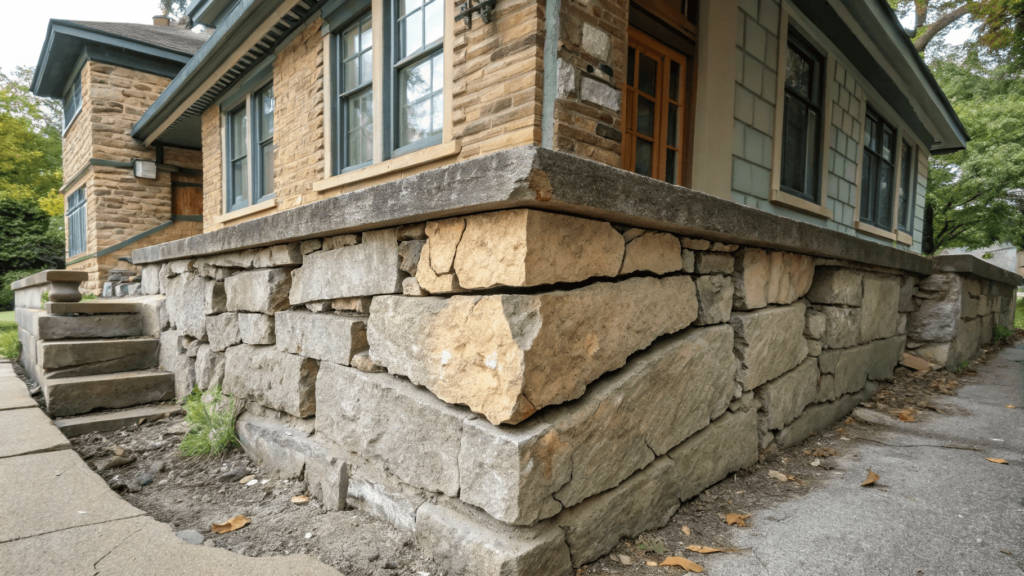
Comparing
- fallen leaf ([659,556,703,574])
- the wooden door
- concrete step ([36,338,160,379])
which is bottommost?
fallen leaf ([659,556,703,574])

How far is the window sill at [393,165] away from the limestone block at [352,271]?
56.1 inches

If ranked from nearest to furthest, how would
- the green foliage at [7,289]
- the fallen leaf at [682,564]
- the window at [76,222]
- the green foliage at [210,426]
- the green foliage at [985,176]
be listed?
the fallen leaf at [682,564] < the green foliage at [210,426] < the window at [76,222] < the green foliage at [985,176] < the green foliage at [7,289]

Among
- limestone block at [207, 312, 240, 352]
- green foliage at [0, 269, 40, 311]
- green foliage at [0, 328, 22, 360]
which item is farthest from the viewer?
green foliage at [0, 269, 40, 311]

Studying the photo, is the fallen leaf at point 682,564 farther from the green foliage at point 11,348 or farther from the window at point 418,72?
the green foliage at point 11,348

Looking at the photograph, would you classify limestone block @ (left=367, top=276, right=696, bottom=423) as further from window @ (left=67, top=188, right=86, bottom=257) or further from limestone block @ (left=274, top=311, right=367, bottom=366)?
window @ (left=67, top=188, right=86, bottom=257)

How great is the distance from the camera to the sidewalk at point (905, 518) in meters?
1.73

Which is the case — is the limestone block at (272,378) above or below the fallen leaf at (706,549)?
above

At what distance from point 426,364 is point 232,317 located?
6.48ft

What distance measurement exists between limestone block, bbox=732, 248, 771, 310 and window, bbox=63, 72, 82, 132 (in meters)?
11.8

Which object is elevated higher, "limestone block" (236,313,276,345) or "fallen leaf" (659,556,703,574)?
"limestone block" (236,313,276,345)

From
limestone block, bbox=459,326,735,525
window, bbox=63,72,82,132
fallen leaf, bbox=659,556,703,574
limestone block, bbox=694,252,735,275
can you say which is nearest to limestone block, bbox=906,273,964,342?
limestone block, bbox=694,252,735,275

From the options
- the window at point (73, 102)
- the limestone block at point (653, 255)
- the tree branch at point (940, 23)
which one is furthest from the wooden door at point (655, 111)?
the tree branch at point (940, 23)

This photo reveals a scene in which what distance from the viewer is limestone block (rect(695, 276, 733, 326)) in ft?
7.30

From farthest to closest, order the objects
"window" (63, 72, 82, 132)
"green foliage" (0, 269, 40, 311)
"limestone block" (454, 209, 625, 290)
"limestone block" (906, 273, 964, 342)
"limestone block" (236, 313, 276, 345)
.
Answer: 1. "green foliage" (0, 269, 40, 311)
2. "window" (63, 72, 82, 132)
3. "limestone block" (906, 273, 964, 342)
4. "limestone block" (236, 313, 276, 345)
5. "limestone block" (454, 209, 625, 290)
